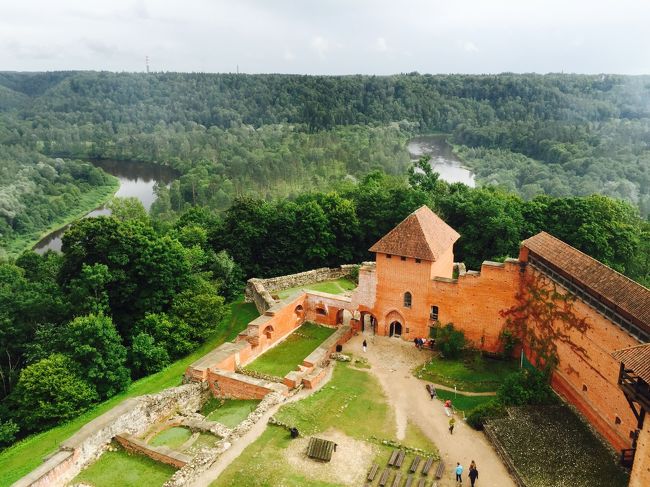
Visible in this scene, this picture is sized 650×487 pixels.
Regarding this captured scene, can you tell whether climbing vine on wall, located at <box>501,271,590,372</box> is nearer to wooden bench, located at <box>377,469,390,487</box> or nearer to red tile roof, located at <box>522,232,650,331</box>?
red tile roof, located at <box>522,232,650,331</box>

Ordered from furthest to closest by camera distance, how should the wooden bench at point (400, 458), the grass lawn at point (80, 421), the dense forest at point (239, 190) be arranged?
the dense forest at point (239, 190) → the grass lawn at point (80, 421) → the wooden bench at point (400, 458)

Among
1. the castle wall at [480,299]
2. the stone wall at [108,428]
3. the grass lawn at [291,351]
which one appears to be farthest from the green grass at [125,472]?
the castle wall at [480,299]

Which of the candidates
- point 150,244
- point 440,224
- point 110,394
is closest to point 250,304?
point 150,244

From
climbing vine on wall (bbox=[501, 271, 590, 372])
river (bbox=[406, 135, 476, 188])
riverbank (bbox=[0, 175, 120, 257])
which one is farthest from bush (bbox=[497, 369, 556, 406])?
river (bbox=[406, 135, 476, 188])

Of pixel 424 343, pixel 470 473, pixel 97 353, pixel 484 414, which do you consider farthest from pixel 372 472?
pixel 97 353

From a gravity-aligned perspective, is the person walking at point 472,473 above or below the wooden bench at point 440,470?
above

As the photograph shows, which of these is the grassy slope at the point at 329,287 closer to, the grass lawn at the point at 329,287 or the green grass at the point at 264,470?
the grass lawn at the point at 329,287

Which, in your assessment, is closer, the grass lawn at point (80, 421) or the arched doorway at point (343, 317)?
the grass lawn at point (80, 421)
